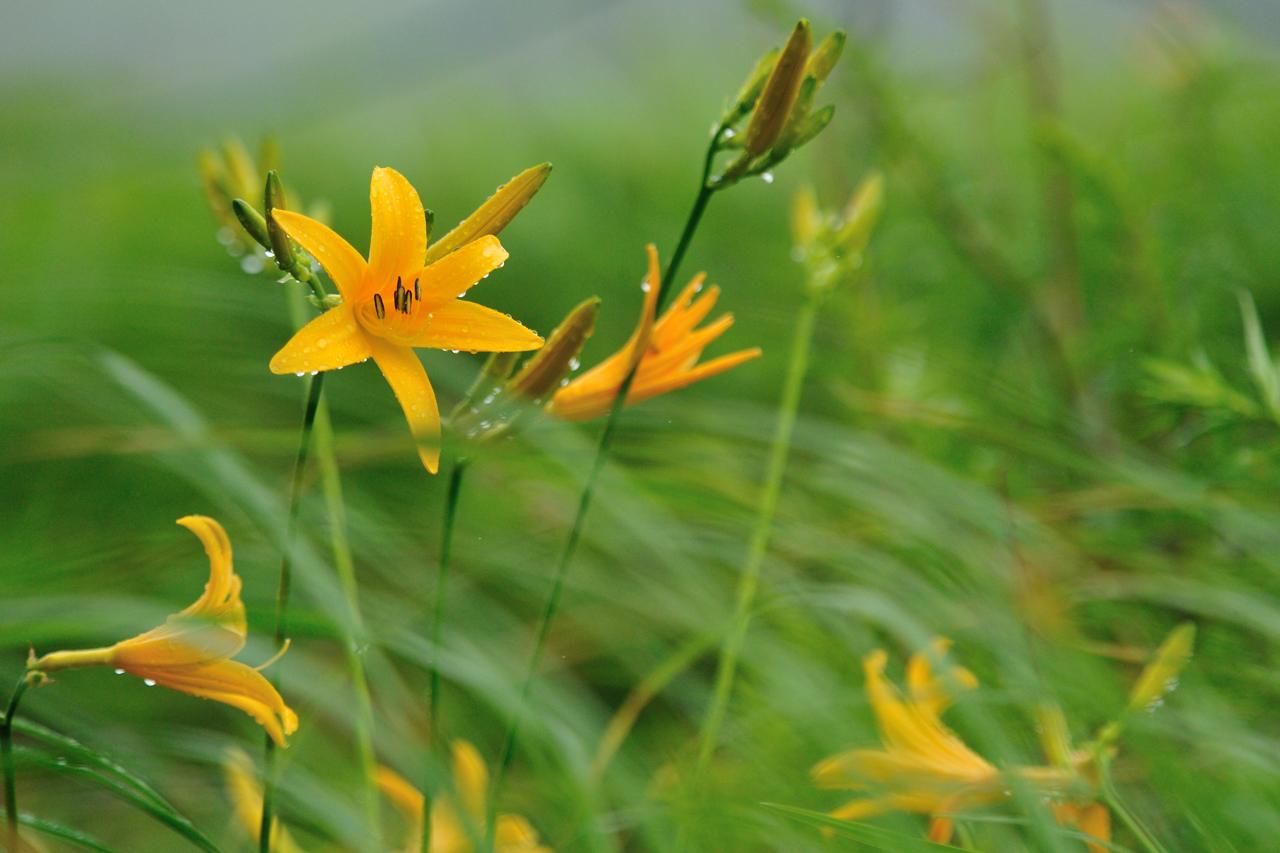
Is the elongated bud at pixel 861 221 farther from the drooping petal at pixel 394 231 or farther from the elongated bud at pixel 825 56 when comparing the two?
the drooping petal at pixel 394 231

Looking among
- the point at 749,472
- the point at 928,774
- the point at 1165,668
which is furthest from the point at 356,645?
the point at 749,472

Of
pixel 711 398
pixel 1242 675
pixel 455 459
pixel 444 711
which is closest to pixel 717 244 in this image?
pixel 711 398

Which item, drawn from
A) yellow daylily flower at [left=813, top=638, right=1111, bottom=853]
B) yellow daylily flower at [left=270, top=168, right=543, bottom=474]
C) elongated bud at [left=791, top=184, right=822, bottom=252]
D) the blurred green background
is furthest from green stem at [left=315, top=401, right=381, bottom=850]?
elongated bud at [left=791, top=184, right=822, bottom=252]

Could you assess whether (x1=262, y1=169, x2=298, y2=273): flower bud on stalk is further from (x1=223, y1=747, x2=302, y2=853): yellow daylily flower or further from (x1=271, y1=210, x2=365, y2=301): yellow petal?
(x1=223, y1=747, x2=302, y2=853): yellow daylily flower

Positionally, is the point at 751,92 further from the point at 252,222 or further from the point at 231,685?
the point at 231,685

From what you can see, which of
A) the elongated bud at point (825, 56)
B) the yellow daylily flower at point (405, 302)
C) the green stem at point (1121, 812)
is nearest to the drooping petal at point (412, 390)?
the yellow daylily flower at point (405, 302)

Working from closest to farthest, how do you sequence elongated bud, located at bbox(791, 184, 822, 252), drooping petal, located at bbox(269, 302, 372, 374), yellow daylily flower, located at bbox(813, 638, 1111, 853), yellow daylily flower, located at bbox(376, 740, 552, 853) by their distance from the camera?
drooping petal, located at bbox(269, 302, 372, 374)
yellow daylily flower, located at bbox(813, 638, 1111, 853)
yellow daylily flower, located at bbox(376, 740, 552, 853)
elongated bud, located at bbox(791, 184, 822, 252)

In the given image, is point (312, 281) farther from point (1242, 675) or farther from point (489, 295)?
point (489, 295)
